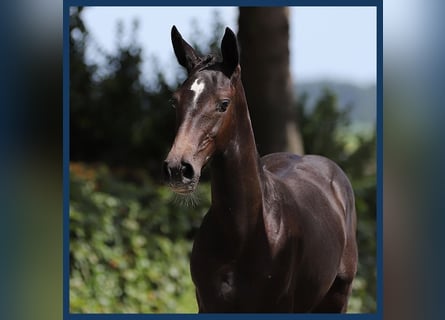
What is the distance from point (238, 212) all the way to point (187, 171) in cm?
52

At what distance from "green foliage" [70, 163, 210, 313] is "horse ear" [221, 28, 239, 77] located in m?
4.05

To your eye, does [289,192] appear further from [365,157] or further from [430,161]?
[365,157]

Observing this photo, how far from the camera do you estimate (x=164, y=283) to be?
809 cm

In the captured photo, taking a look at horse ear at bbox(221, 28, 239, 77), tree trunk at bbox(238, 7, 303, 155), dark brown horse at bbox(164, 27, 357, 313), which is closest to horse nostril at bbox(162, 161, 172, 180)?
dark brown horse at bbox(164, 27, 357, 313)

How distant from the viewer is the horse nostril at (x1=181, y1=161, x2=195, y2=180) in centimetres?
342

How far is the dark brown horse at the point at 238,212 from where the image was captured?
3.57m

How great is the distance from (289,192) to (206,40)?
456 cm

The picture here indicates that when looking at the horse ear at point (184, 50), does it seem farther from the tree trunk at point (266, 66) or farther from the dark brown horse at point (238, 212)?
the tree trunk at point (266, 66)

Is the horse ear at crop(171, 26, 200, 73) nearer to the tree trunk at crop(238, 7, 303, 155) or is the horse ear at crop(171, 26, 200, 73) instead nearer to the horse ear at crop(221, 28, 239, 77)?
the horse ear at crop(221, 28, 239, 77)

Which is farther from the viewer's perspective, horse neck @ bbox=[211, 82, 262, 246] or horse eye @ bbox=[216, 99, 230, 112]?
horse neck @ bbox=[211, 82, 262, 246]

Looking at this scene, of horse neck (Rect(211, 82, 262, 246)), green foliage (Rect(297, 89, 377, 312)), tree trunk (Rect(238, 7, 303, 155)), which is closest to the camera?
horse neck (Rect(211, 82, 262, 246))

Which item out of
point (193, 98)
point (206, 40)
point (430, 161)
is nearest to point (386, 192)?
point (430, 161)

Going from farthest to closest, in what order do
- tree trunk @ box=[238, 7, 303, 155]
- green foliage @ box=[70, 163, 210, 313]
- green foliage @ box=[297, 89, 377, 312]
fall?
green foliage @ box=[297, 89, 377, 312] → green foliage @ box=[70, 163, 210, 313] → tree trunk @ box=[238, 7, 303, 155]

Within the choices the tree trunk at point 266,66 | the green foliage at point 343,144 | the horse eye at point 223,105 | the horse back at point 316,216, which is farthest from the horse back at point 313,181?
Result: the green foliage at point 343,144
